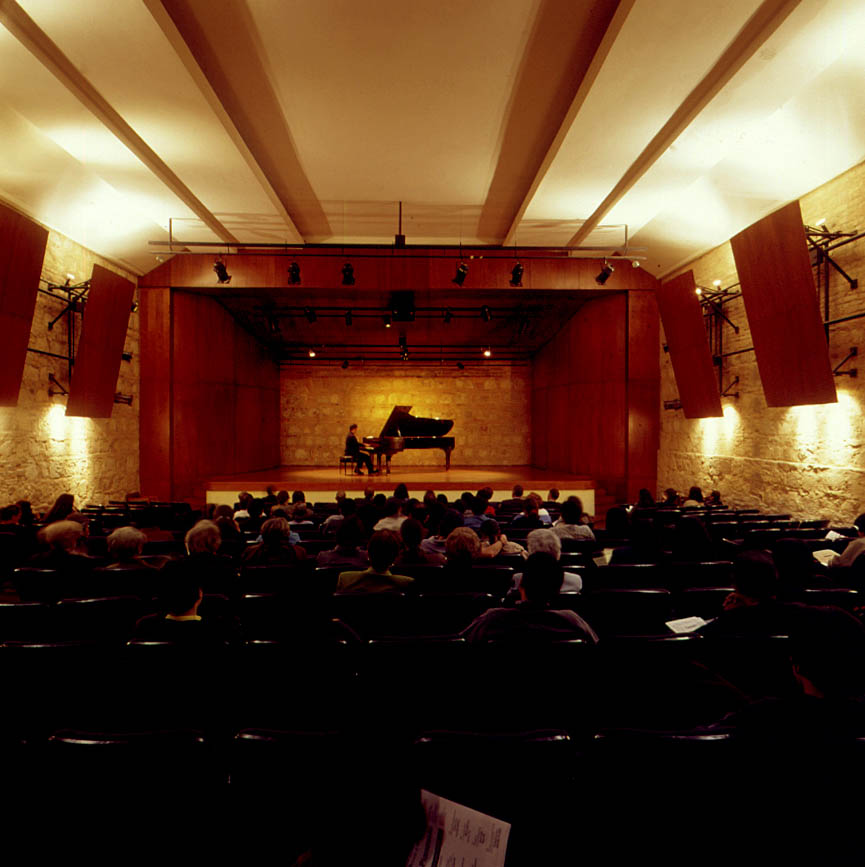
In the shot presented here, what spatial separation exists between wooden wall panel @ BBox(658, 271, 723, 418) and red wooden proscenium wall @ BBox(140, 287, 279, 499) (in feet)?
29.7

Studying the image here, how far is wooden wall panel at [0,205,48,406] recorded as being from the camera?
6.95 meters

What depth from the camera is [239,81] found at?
7.08 metres

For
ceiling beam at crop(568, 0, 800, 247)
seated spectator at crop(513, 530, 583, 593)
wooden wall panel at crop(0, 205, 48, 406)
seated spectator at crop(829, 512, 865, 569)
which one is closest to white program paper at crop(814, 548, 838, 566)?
seated spectator at crop(829, 512, 865, 569)

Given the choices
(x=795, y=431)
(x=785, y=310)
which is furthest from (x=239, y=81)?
(x=795, y=431)

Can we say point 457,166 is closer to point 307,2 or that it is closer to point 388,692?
point 307,2

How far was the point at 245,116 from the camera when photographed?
7.87 meters

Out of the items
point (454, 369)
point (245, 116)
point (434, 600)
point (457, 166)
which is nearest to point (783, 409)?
point (457, 166)

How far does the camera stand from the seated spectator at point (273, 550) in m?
4.04

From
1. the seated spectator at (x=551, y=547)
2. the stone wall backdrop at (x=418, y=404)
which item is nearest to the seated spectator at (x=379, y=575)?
the seated spectator at (x=551, y=547)

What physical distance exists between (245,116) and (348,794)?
868cm

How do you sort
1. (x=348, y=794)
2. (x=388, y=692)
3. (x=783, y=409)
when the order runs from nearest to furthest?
(x=348, y=794) < (x=388, y=692) < (x=783, y=409)

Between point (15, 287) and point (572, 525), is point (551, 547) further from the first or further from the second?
point (15, 287)

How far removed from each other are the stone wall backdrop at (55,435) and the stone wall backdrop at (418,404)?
24.4 ft

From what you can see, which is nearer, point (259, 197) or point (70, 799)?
point (70, 799)
